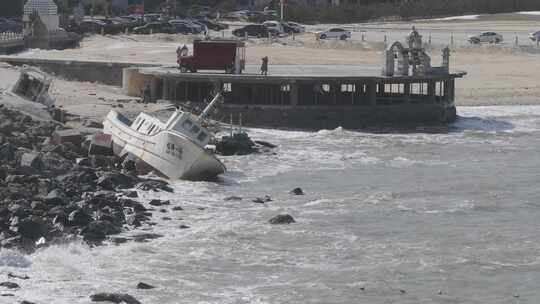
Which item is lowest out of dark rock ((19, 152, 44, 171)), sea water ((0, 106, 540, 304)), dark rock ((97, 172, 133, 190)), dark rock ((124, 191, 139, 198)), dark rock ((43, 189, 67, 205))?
sea water ((0, 106, 540, 304))

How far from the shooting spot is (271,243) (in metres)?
34.5

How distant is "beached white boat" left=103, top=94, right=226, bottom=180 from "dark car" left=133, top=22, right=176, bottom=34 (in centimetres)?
5743

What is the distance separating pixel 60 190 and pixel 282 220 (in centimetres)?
596

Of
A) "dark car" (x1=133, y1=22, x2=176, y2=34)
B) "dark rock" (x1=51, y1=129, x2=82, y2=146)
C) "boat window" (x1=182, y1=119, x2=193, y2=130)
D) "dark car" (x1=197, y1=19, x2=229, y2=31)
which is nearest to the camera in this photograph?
"boat window" (x1=182, y1=119, x2=193, y2=130)

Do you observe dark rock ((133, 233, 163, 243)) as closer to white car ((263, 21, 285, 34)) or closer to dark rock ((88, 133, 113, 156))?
dark rock ((88, 133, 113, 156))

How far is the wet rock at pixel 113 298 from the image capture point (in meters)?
28.2

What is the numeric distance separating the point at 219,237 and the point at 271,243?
55.6 inches

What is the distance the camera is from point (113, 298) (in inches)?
1113

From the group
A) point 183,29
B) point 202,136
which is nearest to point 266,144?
point 202,136

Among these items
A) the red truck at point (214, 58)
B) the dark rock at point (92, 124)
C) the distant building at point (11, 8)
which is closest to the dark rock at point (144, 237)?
the dark rock at point (92, 124)

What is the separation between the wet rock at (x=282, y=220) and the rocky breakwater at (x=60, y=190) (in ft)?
10.9

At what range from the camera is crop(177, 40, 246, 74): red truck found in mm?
61000

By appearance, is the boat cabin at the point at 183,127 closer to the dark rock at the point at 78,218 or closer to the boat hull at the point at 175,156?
the boat hull at the point at 175,156

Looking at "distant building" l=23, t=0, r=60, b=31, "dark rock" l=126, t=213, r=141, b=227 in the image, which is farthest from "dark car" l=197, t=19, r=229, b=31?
"dark rock" l=126, t=213, r=141, b=227
